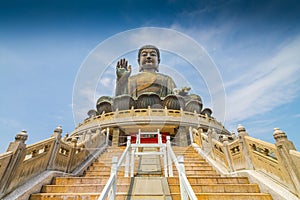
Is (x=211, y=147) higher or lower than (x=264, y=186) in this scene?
higher

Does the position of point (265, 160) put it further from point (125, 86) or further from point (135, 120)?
point (125, 86)

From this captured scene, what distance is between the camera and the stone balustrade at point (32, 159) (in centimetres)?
285

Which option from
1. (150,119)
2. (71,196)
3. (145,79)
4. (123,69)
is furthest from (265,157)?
(145,79)

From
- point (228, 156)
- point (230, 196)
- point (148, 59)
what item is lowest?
point (230, 196)

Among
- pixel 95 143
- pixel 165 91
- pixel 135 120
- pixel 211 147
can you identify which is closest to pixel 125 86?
pixel 165 91

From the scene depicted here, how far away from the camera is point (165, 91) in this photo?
672 inches

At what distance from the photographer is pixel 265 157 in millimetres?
3412

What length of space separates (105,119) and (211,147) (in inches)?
328

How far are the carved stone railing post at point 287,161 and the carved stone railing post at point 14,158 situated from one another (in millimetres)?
4748

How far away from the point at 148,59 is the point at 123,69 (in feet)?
18.3

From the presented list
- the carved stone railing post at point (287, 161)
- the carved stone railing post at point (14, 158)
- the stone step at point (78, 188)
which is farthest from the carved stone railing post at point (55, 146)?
the carved stone railing post at point (287, 161)

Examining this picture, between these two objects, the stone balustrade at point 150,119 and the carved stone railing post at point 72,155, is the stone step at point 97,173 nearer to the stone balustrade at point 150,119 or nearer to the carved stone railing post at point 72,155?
the carved stone railing post at point 72,155

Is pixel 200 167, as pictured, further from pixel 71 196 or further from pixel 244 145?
pixel 71 196

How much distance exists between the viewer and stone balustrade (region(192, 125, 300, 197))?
2732 mm
